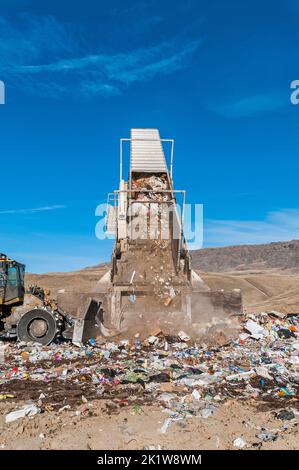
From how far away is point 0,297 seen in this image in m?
10.2

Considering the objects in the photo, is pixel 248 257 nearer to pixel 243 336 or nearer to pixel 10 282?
pixel 243 336

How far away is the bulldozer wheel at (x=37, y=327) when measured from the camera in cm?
972

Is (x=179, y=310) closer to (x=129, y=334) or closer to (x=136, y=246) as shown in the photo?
(x=129, y=334)

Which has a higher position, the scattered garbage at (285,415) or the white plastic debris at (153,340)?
the scattered garbage at (285,415)

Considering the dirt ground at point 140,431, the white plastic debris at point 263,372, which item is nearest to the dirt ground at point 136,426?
the dirt ground at point 140,431

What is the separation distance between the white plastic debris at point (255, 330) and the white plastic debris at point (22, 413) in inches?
260

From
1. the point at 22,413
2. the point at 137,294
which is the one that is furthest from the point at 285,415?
the point at 137,294

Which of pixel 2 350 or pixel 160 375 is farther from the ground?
pixel 160 375

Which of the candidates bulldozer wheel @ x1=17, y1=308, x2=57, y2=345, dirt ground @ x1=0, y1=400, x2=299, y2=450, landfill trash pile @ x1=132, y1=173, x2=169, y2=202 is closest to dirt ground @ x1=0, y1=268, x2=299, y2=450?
dirt ground @ x1=0, y1=400, x2=299, y2=450

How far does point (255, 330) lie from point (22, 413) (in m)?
7.13

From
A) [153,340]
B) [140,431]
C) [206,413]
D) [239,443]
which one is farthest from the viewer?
[153,340]

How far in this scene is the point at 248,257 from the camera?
104750 mm

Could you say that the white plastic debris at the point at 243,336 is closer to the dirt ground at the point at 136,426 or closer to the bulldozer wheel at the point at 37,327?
the bulldozer wheel at the point at 37,327
